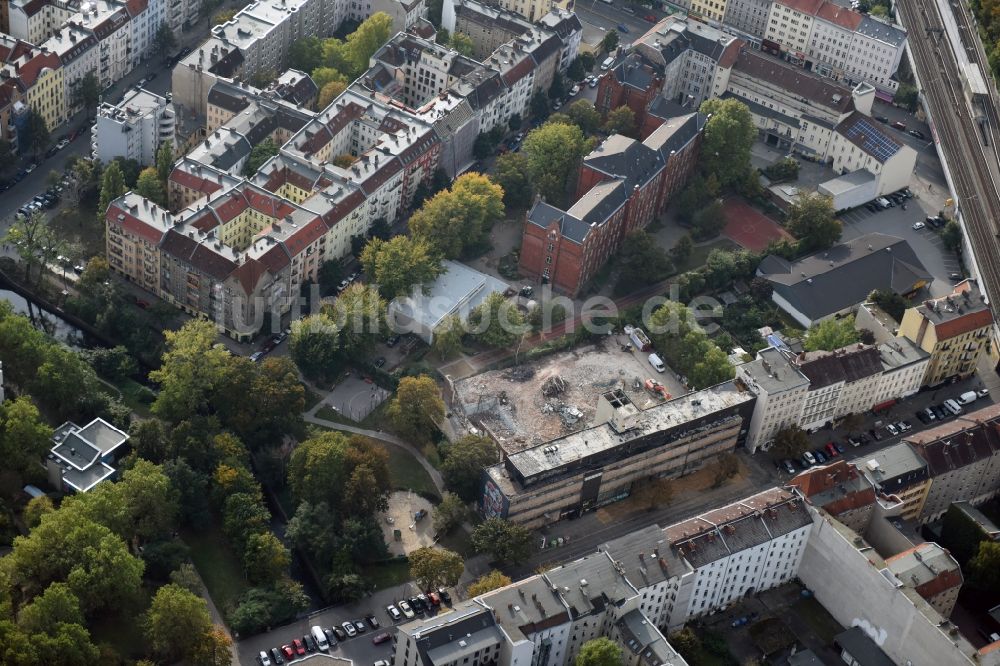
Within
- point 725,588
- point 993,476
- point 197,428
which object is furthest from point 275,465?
point 993,476

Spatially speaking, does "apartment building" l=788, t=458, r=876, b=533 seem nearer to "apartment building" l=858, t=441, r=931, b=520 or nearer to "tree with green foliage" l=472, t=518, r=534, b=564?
"apartment building" l=858, t=441, r=931, b=520

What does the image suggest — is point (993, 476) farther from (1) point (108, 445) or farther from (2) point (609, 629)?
(1) point (108, 445)

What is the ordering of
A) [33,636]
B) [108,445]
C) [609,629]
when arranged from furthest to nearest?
1. [108,445]
2. [609,629]
3. [33,636]

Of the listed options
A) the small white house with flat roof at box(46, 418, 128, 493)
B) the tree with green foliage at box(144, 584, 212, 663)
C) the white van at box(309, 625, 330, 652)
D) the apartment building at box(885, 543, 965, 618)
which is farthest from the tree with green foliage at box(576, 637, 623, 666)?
the small white house with flat roof at box(46, 418, 128, 493)

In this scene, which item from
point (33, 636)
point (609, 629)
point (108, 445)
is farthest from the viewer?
point (108, 445)

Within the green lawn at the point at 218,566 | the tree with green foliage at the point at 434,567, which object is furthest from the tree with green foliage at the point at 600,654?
the green lawn at the point at 218,566

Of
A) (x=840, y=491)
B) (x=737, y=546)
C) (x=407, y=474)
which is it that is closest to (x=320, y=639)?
(x=407, y=474)

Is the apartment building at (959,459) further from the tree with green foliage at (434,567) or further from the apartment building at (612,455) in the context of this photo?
the tree with green foliage at (434,567)
